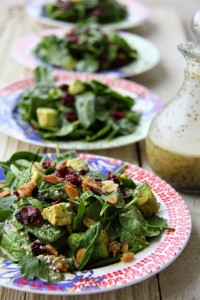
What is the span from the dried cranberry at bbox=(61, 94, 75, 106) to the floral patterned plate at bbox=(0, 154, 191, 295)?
2.47ft

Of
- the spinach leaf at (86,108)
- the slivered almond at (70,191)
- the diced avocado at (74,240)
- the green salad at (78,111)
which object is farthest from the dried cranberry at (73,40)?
the diced avocado at (74,240)

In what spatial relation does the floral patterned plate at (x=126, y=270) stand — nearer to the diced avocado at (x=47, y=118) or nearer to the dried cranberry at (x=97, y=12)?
the diced avocado at (x=47, y=118)

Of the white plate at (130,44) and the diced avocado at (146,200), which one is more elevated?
the diced avocado at (146,200)

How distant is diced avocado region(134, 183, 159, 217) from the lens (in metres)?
1.57

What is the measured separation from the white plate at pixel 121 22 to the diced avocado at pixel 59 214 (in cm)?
211

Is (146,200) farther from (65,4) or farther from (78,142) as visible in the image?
(65,4)

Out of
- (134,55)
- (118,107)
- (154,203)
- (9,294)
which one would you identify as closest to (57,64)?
(134,55)

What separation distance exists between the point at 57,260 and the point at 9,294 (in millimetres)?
148

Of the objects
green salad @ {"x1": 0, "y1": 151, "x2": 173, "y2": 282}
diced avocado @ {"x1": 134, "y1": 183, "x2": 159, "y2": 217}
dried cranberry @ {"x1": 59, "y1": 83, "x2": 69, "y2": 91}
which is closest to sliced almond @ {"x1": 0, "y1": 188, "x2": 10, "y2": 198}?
green salad @ {"x1": 0, "y1": 151, "x2": 173, "y2": 282}

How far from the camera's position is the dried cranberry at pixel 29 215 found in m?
1.42

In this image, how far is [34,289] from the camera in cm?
126

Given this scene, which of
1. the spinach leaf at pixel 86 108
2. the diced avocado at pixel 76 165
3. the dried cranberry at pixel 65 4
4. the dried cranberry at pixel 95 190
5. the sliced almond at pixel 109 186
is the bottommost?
the dried cranberry at pixel 65 4

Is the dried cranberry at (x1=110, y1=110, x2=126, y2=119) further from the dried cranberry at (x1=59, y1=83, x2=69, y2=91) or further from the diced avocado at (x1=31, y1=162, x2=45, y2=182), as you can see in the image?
the diced avocado at (x1=31, y1=162, x2=45, y2=182)

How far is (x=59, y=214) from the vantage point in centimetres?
140
